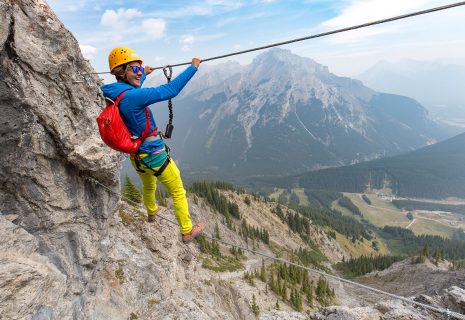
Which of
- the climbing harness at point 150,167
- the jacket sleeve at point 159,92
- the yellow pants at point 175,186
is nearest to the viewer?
the jacket sleeve at point 159,92

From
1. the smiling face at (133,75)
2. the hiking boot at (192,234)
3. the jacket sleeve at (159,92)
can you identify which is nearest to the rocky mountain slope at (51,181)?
the smiling face at (133,75)

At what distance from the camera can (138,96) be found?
806cm

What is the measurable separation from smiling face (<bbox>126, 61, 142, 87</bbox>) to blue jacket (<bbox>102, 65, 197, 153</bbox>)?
135 mm

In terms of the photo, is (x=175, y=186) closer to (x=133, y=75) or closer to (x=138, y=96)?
(x=138, y=96)

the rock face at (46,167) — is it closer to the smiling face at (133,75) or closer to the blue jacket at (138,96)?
the blue jacket at (138,96)

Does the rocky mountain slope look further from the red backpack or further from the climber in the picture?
the red backpack

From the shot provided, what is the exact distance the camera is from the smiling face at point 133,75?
339 inches

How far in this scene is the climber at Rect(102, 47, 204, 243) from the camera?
8086 millimetres

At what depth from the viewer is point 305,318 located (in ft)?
82.8

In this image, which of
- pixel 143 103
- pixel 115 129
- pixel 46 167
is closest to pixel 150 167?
pixel 115 129

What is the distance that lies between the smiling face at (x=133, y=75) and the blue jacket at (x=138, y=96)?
135mm

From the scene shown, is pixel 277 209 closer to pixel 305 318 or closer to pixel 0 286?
pixel 305 318

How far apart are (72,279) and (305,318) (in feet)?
63.6

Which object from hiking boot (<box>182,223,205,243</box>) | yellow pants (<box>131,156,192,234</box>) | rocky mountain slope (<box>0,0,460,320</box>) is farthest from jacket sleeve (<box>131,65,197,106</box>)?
hiking boot (<box>182,223,205,243</box>)
